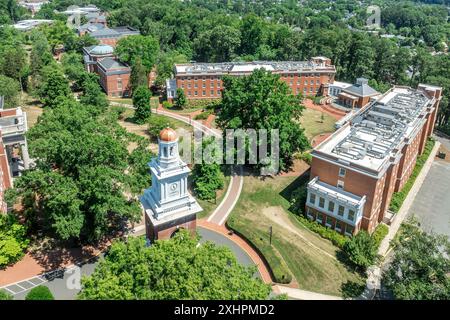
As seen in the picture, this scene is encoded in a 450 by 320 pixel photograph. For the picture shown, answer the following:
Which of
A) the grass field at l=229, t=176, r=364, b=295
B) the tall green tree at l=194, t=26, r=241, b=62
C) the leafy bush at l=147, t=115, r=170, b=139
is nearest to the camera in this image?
the grass field at l=229, t=176, r=364, b=295

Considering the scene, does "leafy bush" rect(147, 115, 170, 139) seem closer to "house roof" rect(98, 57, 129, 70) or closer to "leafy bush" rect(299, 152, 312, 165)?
"leafy bush" rect(299, 152, 312, 165)

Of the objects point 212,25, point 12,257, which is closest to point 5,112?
point 12,257

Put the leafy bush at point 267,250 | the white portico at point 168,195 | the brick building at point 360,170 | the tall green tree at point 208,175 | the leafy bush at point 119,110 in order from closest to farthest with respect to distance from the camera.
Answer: the white portico at point 168,195, the leafy bush at point 267,250, the brick building at point 360,170, the tall green tree at point 208,175, the leafy bush at point 119,110

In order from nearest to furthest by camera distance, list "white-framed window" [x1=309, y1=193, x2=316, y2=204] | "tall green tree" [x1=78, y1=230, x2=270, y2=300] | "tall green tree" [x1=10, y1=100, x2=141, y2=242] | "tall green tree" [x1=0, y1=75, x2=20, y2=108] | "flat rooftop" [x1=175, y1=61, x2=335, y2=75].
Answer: "tall green tree" [x1=78, y1=230, x2=270, y2=300] < "tall green tree" [x1=10, y1=100, x2=141, y2=242] < "white-framed window" [x1=309, y1=193, x2=316, y2=204] < "tall green tree" [x1=0, y1=75, x2=20, y2=108] < "flat rooftop" [x1=175, y1=61, x2=335, y2=75]

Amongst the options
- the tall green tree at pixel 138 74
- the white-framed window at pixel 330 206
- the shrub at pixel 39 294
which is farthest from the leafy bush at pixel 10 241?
the tall green tree at pixel 138 74

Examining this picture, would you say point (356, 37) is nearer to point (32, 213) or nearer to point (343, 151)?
point (343, 151)

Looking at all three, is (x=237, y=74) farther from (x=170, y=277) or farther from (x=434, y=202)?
(x=170, y=277)

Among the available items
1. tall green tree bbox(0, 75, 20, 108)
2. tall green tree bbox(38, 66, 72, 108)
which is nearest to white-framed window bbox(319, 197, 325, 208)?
tall green tree bbox(38, 66, 72, 108)

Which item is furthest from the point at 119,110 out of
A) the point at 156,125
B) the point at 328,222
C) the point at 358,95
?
the point at 358,95

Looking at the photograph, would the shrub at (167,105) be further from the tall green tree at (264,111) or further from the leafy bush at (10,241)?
the leafy bush at (10,241)
